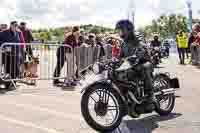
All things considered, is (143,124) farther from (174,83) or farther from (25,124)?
(25,124)

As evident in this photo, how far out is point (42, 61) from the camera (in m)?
15.5

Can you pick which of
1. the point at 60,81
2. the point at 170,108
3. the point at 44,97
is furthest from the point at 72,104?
Answer: the point at 60,81

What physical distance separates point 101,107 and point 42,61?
8.79 m

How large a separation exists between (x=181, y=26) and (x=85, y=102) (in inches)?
2953

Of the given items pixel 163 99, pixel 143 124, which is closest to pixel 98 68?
pixel 143 124

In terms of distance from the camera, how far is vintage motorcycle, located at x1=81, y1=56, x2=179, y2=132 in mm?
6895

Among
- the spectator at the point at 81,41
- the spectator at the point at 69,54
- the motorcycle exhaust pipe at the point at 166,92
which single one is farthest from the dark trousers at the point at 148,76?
the spectator at the point at 81,41

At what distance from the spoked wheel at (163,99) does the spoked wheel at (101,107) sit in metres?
1.41

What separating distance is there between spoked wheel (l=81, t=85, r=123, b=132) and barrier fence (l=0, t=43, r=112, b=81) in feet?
15.1

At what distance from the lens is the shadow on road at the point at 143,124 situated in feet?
23.2

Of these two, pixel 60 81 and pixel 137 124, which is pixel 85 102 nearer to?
pixel 137 124

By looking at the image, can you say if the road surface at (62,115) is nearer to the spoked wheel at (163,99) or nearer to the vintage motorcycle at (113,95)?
the spoked wheel at (163,99)

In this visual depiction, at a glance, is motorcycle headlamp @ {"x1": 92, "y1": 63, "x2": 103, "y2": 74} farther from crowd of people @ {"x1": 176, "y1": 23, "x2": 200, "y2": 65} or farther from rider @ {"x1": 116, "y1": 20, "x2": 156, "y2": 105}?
crowd of people @ {"x1": 176, "y1": 23, "x2": 200, "y2": 65}

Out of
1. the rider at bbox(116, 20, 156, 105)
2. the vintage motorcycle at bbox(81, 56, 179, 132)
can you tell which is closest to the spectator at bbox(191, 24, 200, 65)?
the rider at bbox(116, 20, 156, 105)
